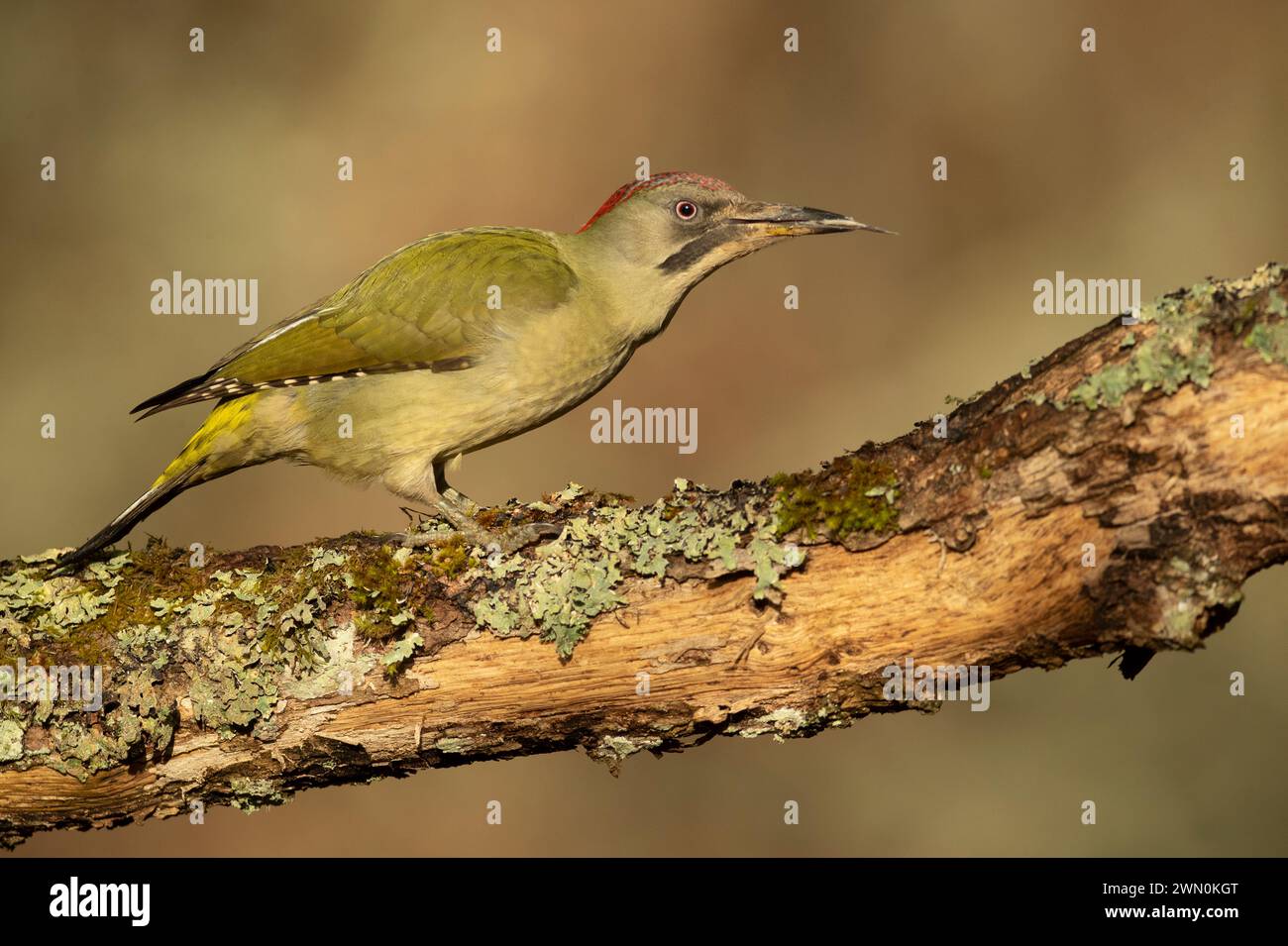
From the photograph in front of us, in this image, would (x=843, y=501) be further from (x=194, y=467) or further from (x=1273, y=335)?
(x=194, y=467)

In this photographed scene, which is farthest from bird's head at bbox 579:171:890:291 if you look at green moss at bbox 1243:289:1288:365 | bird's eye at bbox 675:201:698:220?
green moss at bbox 1243:289:1288:365

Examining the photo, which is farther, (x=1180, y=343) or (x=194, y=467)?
(x=194, y=467)

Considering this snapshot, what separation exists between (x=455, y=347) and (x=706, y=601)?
69.0 inches

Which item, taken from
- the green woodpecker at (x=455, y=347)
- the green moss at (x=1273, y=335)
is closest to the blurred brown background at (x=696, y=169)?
the green woodpecker at (x=455, y=347)

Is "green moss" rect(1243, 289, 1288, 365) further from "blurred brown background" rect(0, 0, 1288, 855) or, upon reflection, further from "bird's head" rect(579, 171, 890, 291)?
"blurred brown background" rect(0, 0, 1288, 855)

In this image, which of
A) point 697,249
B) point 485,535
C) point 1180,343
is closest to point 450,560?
point 485,535

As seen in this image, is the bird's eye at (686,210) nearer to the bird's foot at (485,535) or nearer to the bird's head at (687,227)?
the bird's head at (687,227)

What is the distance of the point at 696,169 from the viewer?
26.7 ft

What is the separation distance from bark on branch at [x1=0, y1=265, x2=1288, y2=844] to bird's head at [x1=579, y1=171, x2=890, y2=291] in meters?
1.26

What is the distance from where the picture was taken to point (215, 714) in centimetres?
375

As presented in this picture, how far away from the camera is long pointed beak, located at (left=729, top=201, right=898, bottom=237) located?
4.80 metres

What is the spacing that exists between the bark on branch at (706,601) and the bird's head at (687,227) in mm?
1258

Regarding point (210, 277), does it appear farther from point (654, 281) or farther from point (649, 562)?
point (649, 562)

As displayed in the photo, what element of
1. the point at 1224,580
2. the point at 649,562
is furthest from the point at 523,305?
the point at 1224,580
